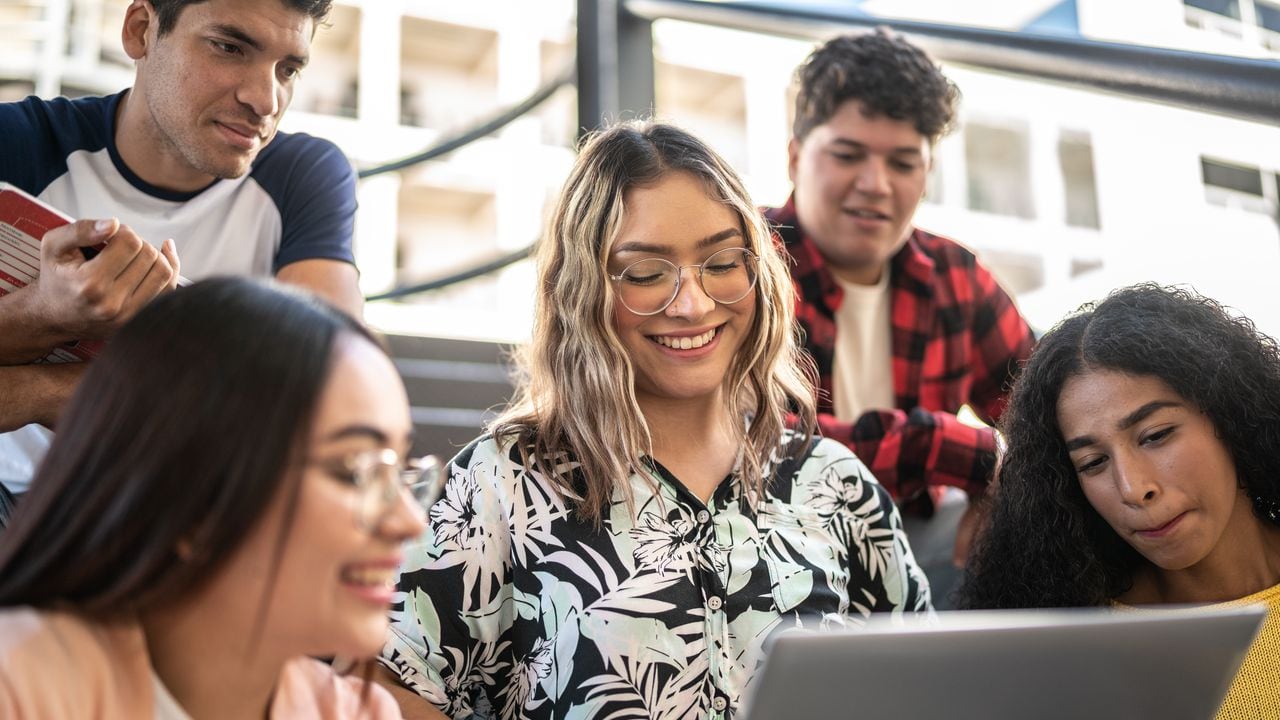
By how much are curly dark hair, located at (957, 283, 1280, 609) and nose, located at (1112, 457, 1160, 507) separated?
125 mm

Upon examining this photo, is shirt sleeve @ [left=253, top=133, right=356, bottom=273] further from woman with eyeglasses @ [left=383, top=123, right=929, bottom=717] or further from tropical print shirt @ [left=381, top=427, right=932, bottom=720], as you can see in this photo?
tropical print shirt @ [left=381, top=427, right=932, bottom=720]

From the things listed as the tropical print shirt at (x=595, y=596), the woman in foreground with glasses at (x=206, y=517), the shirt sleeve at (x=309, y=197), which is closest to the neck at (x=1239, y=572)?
the tropical print shirt at (x=595, y=596)

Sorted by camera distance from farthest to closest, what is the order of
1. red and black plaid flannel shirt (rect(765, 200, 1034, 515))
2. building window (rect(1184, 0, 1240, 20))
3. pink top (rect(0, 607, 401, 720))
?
1. building window (rect(1184, 0, 1240, 20))
2. red and black plaid flannel shirt (rect(765, 200, 1034, 515))
3. pink top (rect(0, 607, 401, 720))

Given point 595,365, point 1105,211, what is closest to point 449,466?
point 595,365

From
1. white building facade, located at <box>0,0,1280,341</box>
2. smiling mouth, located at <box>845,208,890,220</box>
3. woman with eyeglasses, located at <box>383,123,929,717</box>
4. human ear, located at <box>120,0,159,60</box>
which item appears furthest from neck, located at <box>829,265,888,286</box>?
white building facade, located at <box>0,0,1280,341</box>

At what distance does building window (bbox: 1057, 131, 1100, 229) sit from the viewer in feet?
139

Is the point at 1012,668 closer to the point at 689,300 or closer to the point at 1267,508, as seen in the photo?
the point at 689,300

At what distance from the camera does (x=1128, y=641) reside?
1.09 metres

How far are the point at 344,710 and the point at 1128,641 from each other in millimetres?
729

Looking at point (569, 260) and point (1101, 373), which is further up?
point (569, 260)

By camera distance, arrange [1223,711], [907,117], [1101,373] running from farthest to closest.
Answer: [907,117]
[1101,373]
[1223,711]

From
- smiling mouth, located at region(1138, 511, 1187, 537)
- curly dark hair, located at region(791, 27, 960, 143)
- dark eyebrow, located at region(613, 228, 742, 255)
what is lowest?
smiling mouth, located at region(1138, 511, 1187, 537)

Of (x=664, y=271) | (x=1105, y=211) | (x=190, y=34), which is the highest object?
(x=1105, y=211)

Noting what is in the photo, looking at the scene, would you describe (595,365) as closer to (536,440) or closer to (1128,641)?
(536,440)
